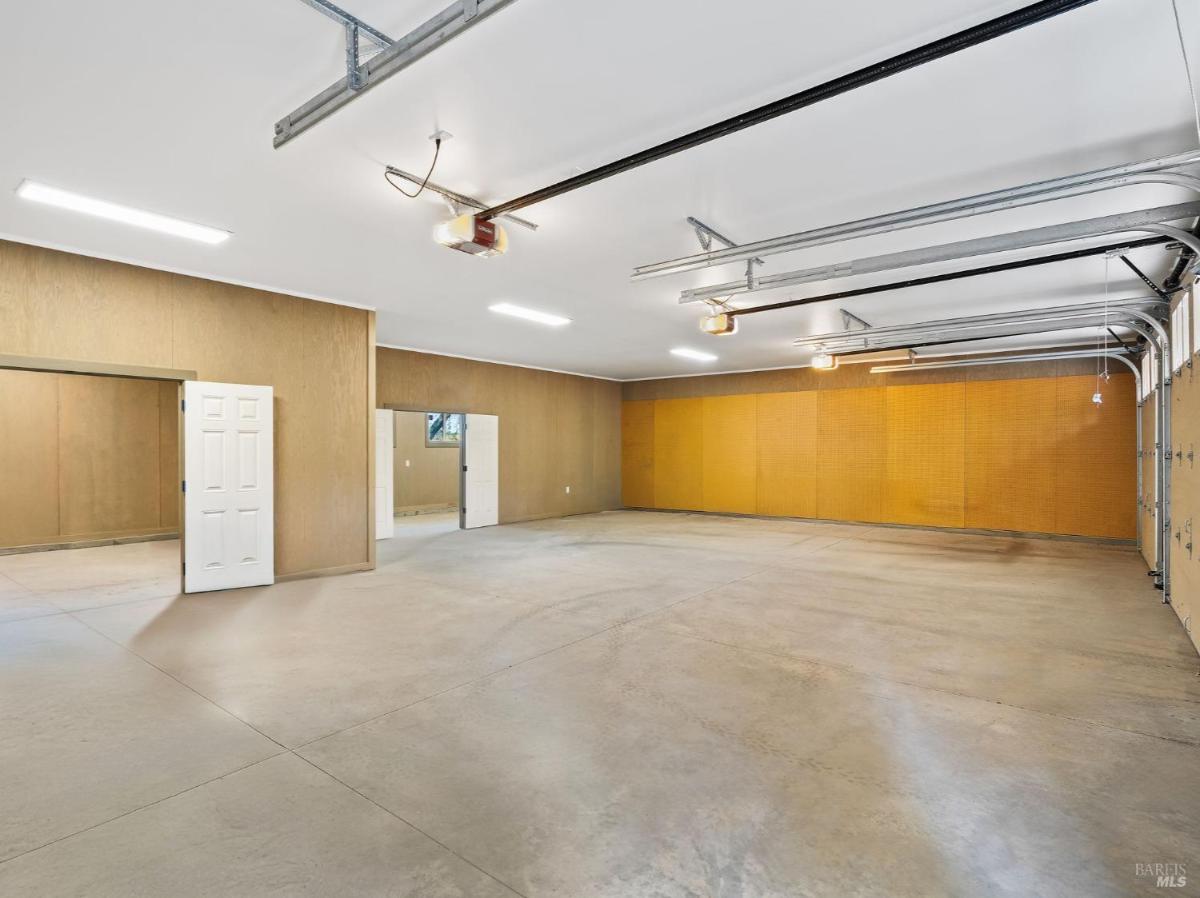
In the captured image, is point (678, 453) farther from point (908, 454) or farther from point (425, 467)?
point (425, 467)

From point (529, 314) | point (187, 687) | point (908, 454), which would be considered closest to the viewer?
point (187, 687)

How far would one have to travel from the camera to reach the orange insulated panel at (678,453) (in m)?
13.0

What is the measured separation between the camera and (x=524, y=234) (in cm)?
453

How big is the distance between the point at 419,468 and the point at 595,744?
1162 centimetres

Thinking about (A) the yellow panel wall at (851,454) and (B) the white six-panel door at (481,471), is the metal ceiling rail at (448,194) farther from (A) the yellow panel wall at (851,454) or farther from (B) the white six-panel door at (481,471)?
(A) the yellow panel wall at (851,454)

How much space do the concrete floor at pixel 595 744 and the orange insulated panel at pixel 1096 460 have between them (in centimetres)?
404

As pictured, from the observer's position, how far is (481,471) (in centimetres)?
1095

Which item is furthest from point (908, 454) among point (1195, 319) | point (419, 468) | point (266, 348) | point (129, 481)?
point (129, 481)

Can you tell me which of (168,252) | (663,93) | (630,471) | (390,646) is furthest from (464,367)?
(663,93)

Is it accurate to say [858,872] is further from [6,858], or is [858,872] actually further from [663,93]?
[663,93]

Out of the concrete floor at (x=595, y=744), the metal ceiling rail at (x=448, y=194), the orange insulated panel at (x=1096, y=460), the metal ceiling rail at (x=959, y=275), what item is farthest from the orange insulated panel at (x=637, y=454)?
the metal ceiling rail at (x=448, y=194)

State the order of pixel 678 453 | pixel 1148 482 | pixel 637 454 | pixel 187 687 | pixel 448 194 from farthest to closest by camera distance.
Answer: pixel 637 454 → pixel 678 453 → pixel 1148 482 → pixel 448 194 → pixel 187 687

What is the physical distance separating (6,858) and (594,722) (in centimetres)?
219

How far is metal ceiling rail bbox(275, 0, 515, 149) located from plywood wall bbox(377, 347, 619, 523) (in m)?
7.12
